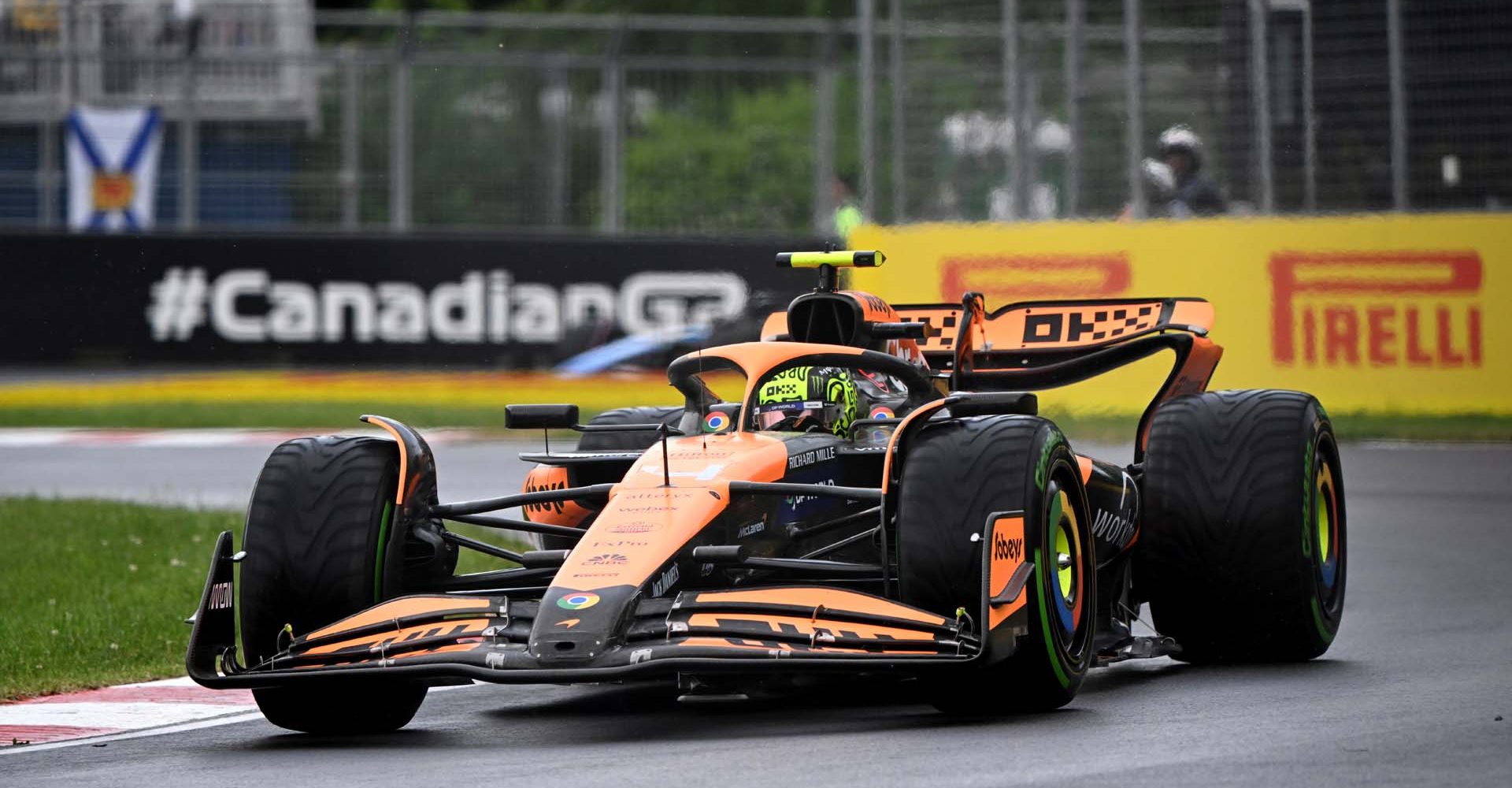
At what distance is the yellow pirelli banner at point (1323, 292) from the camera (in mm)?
17156

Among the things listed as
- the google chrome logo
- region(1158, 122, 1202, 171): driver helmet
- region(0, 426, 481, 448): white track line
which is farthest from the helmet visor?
region(0, 426, 481, 448): white track line

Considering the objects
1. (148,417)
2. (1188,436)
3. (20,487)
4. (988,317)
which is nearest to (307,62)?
(148,417)

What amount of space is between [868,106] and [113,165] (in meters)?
7.84

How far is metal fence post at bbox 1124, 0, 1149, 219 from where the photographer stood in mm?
18594

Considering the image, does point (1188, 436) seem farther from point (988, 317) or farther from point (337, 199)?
point (337, 199)

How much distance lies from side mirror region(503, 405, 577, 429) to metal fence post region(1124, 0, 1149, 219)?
11713 mm

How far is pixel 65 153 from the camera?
22.7m

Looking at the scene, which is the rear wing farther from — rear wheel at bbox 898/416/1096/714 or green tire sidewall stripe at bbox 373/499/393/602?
green tire sidewall stripe at bbox 373/499/393/602

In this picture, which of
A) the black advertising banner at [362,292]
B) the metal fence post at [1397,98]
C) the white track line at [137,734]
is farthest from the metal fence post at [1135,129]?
the white track line at [137,734]

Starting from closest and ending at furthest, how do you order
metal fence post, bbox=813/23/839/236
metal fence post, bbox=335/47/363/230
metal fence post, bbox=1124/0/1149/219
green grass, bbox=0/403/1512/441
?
green grass, bbox=0/403/1512/441, metal fence post, bbox=1124/0/1149/219, metal fence post, bbox=335/47/363/230, metal fence post, bbox=813/23/839/236

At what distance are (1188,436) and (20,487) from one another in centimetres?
1028

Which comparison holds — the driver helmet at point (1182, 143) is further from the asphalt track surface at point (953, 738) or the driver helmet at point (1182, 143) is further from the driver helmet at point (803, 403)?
the driver helmet at point (803, 403)

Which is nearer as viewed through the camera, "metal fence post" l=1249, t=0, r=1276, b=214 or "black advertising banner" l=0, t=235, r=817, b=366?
"metal fence post" l=1249, t=0, r=1276, b=214

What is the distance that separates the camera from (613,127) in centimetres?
2278
